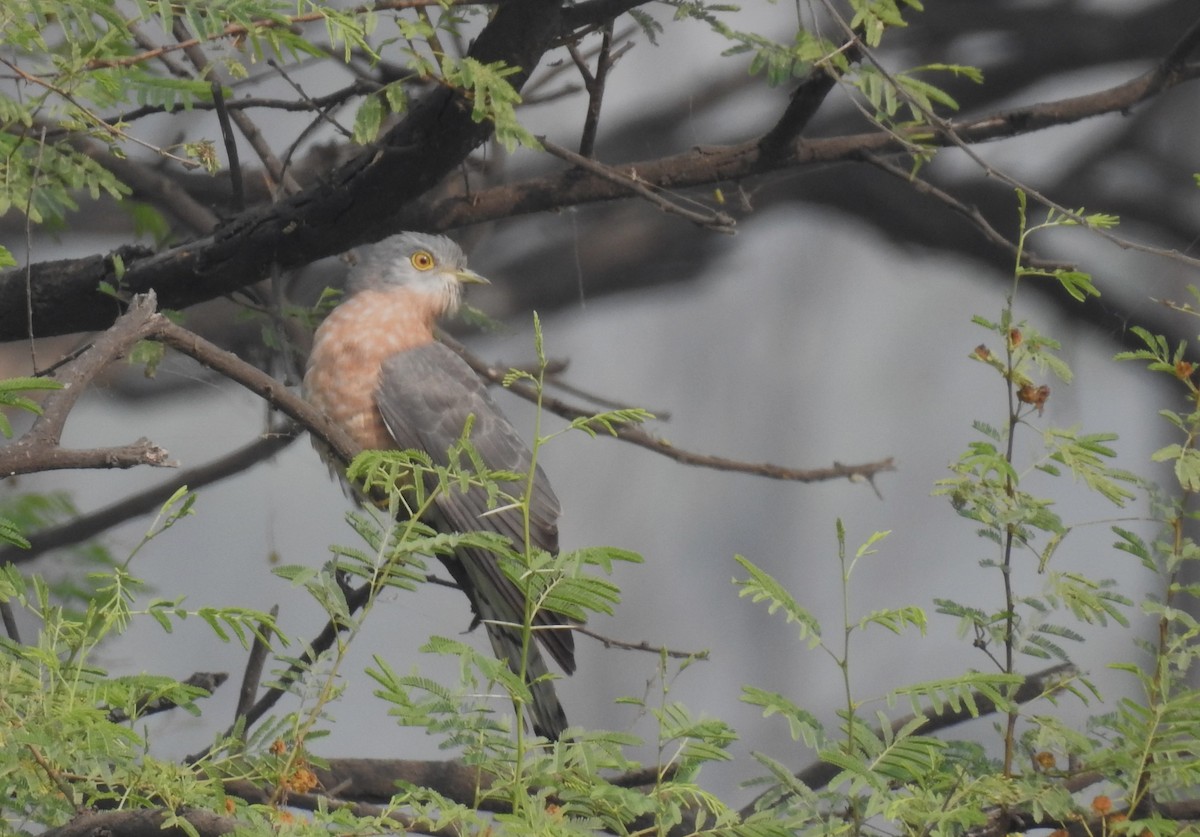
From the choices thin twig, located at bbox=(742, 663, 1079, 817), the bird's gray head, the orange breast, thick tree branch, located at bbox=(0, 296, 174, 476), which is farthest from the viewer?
the bird's gray head

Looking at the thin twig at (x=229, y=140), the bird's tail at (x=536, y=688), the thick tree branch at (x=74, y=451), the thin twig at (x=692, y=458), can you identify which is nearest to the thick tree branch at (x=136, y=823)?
the thick tree branch at (x=74, y=451)

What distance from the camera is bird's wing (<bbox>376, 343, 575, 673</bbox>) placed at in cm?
230

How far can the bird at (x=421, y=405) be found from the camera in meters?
2.31

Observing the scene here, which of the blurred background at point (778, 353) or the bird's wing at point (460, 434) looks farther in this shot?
the blurred background at point (778, 353)

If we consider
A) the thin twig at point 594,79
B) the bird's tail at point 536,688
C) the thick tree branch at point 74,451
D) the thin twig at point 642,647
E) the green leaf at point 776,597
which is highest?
the thin twig at point 594,79

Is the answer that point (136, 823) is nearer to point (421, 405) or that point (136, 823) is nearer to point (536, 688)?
point (536, 688)

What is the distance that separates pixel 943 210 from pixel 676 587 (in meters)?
1.32

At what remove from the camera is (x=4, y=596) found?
3.90 feet

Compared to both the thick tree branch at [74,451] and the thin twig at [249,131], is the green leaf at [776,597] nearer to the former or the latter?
the thick tree branch at [74,451]

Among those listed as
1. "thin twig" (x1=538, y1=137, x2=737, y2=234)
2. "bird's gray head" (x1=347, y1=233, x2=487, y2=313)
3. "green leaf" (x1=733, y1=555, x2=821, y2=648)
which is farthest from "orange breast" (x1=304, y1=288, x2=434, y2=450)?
"green leaf" (x1=733, y1=555, x2=821, y2=648)

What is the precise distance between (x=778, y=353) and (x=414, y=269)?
1.18 meters

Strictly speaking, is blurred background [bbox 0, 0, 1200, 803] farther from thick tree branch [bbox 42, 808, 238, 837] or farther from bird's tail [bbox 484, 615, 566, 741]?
thick tree branch [bbox 42, 808, 238, 837]

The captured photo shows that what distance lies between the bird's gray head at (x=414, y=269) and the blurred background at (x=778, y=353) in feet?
1.70

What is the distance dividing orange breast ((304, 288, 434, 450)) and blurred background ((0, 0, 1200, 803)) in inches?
25.1
